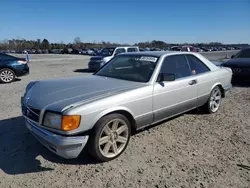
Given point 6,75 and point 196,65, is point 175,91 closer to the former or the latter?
point 196,65

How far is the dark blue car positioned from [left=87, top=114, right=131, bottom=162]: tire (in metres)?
7.94

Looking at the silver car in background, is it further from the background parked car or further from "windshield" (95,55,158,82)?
the background parked car

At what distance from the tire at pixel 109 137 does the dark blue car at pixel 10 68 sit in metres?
7.94

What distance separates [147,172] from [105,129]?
0.79m

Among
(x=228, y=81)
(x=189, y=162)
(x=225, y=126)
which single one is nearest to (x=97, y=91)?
(x=189, y=162)

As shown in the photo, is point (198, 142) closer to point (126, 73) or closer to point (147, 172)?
point (147, 172)

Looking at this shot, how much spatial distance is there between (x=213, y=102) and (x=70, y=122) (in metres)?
3.69

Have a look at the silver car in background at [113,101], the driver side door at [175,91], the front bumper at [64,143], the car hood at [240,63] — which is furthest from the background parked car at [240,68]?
the front bumper at [64,143]

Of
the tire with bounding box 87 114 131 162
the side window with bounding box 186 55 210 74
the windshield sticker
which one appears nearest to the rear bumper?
the side window with bounding box 186 55 210 74

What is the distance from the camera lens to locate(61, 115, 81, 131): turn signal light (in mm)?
2484

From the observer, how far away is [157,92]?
3398mm

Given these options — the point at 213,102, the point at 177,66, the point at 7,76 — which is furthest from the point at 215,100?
the point at 7,76

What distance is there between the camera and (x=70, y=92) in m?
3.06

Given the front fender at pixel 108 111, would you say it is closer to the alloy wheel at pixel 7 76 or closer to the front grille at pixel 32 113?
the front grille at pixel 32 113
